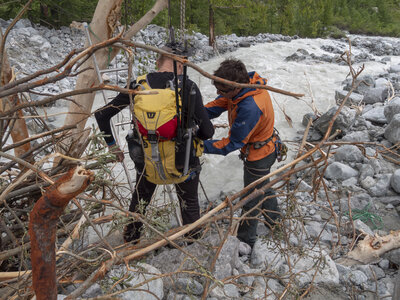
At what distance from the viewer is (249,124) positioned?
2736 millimetres

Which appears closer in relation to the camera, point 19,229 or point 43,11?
point 19,229

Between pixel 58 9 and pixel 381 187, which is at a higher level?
pixel 58 9

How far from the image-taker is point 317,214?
3.79 metres

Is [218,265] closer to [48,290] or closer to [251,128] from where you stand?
[251,128]

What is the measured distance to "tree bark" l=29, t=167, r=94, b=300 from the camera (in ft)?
3.07

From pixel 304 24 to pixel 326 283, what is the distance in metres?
18.2

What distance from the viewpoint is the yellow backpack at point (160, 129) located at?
232 centimetres

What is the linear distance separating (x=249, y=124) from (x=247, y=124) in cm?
2

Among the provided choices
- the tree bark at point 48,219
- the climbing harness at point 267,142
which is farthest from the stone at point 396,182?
the tree bark at point 48,219

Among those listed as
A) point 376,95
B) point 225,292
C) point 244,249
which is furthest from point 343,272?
point 376,95

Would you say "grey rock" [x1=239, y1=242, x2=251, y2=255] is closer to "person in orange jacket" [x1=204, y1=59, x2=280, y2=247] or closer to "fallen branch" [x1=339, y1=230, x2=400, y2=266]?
"person in orange jacket" [x1=204, y1=59, x2=280, y2=247]

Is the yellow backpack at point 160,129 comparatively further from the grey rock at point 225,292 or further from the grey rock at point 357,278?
the grey rock at point 357,278

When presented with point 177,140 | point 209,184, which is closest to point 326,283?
point 177,140

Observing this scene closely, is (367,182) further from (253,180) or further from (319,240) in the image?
(253,180)
